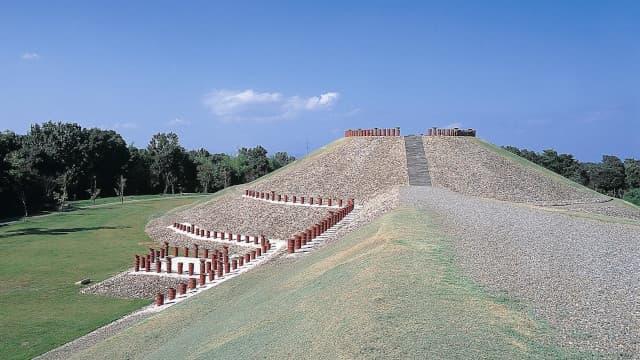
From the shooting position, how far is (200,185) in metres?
102

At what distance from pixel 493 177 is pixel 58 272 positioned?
33.5m

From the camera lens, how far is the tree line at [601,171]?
83875mm

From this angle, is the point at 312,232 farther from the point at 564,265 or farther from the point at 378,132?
the point at 378,132

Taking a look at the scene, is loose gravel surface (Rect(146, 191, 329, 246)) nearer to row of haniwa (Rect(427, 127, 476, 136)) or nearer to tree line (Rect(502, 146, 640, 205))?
row of haniwa (Rect(427, 127, 476, 136))

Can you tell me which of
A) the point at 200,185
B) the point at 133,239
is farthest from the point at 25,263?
the point at 200,185

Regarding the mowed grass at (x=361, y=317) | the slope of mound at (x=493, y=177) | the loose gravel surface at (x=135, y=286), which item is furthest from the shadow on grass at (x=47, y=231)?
the mowed grass at (x=361, y=317)

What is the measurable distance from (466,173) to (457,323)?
3856 centimetres

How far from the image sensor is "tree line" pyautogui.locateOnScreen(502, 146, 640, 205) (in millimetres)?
83875

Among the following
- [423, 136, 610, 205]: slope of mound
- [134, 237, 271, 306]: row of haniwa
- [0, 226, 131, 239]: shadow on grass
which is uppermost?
[423, 136, 610, 205]: slope of mound

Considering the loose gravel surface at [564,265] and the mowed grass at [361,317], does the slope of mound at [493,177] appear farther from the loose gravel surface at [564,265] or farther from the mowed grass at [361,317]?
the mowed grass at [361,317]

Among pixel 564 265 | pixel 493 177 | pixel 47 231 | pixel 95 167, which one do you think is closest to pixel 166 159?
pixel 95 167

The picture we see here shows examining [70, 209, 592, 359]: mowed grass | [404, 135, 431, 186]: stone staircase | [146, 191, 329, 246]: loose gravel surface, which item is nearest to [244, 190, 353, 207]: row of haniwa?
[146, 191, 329, 246]: loose gravel surface

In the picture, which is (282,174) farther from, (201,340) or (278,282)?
(201,340)

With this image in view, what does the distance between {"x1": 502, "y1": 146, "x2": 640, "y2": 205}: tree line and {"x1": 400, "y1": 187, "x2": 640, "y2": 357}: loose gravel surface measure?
6087 cm
